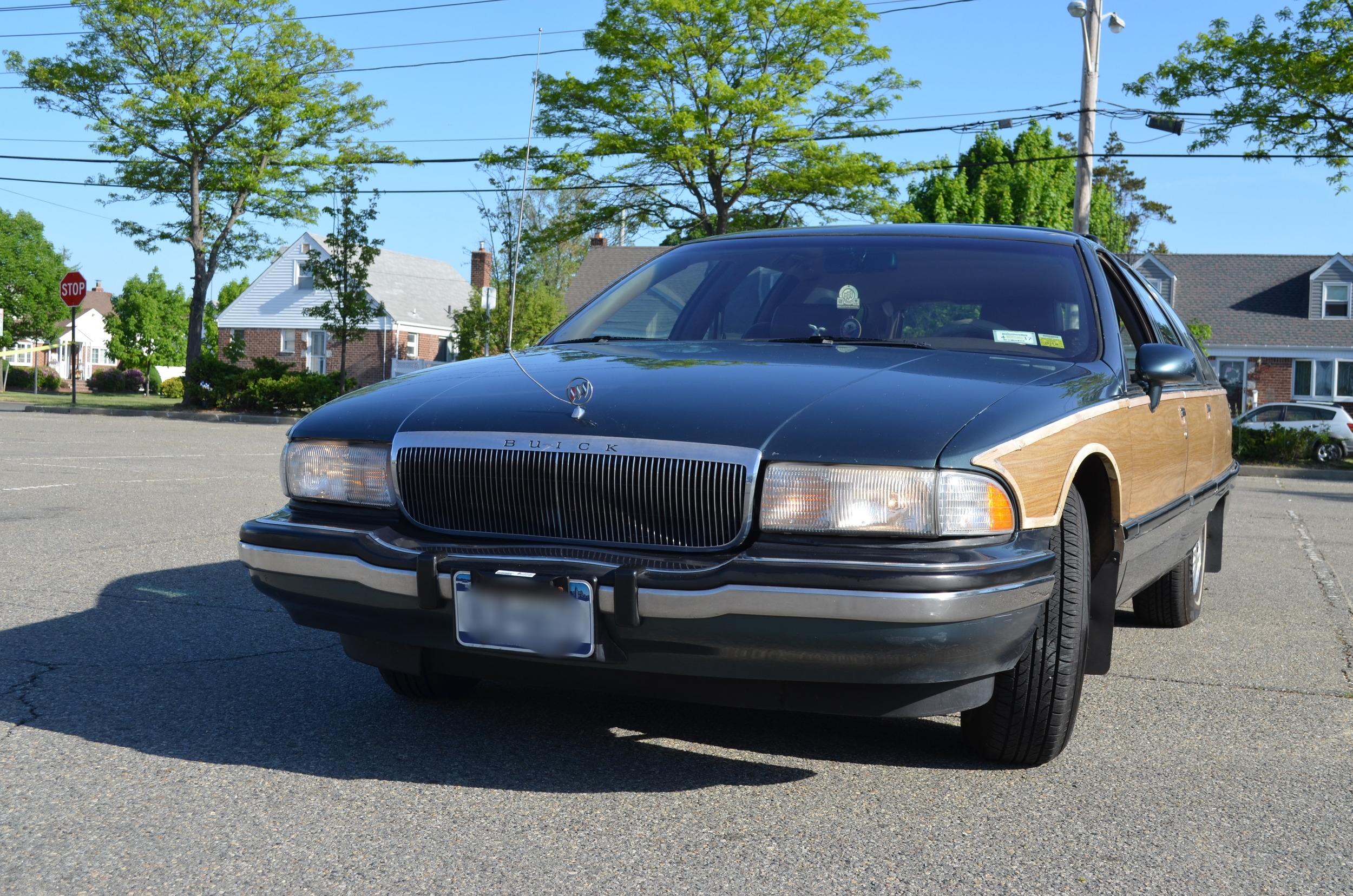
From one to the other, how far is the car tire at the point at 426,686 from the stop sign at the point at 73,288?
87.9ft

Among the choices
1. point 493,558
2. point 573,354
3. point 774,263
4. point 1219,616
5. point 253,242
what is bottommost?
point 1219,616

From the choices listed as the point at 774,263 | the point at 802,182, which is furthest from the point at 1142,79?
the point at 774,263

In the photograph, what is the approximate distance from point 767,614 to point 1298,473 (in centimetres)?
1998

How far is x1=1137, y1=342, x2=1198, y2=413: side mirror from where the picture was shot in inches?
147

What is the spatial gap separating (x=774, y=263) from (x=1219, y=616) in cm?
307

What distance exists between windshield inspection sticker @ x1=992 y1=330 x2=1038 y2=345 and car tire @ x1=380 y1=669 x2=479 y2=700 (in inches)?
74.4

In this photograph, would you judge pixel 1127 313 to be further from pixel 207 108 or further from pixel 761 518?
pixel 207 108

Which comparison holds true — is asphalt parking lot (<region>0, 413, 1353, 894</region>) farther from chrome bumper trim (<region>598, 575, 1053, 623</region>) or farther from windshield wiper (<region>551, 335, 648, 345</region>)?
windshield wiper (<region>551, 335, 648, 345</region>)

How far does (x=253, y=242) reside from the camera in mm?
33781

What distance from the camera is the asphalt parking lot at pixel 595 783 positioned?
8.15ft

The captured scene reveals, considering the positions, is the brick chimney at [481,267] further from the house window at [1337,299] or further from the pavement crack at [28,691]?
the pavement crack at [28,691]

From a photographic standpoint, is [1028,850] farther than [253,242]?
No

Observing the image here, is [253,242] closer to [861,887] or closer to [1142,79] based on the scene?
[1142,79]

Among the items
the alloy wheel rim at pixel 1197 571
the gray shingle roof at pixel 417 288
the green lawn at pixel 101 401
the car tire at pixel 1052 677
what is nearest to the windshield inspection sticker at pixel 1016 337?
the car tire at pixel 1052 677
